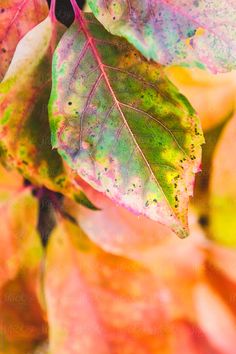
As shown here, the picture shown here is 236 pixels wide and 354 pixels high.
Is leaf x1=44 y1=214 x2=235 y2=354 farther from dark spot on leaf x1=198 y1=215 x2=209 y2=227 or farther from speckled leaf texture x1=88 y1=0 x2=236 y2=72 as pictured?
speckled leaf texture x1=88 y1=0 x2=236 y2=72

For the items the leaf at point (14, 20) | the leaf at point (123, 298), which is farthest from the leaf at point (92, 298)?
the leaf at point (14, 20)

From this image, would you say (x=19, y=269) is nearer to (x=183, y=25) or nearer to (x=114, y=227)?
(x=114, y=227)

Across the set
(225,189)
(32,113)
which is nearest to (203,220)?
(225,189)

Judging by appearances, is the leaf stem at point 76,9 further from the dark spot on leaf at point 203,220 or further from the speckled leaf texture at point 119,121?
the dark spot on leaf at point 203,220

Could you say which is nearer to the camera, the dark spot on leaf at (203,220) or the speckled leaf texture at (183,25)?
the speckled leaf texture at (183,25)

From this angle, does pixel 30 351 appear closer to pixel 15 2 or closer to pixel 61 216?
pixel 61 216

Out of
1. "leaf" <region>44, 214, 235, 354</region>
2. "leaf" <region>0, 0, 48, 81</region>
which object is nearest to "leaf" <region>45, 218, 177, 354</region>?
"leaf" <region>44, 214, 235, 354</region>
